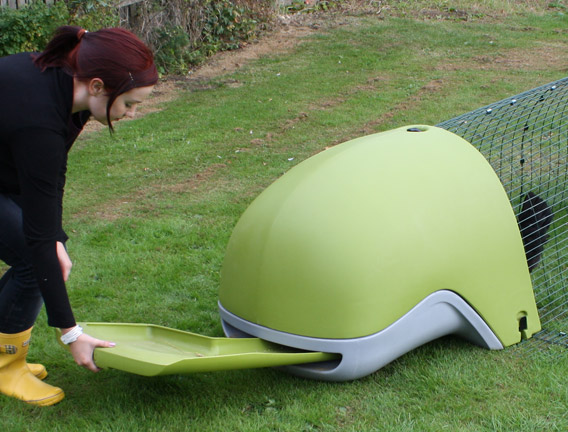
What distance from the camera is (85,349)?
254 cm

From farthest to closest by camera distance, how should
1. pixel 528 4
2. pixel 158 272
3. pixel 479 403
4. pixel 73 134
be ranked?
1. pixel 528 4
2. pixel 158 272
3. pixel 479 403
4. pixel 73 134

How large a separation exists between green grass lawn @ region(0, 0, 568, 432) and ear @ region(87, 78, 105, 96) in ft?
4.42

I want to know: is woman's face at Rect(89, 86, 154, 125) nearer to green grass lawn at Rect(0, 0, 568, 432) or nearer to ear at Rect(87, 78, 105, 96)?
ear at Rect(87, 78, 105, 96)

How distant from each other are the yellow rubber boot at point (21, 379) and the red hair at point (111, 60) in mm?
1182

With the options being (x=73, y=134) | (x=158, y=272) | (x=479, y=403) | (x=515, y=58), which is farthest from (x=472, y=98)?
(x=73, y=134)

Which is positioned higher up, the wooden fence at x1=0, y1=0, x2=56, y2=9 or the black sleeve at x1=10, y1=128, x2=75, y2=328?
the black sleeve at x1=10, y1=128, x2=75, y2=328

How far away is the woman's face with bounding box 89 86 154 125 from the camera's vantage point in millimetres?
2352

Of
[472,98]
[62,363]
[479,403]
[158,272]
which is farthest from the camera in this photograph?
[472,98]

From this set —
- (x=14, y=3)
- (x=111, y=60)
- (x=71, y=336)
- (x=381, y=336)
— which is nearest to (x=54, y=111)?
(x=111, y=60)

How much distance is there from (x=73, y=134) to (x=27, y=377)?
44.4 inches

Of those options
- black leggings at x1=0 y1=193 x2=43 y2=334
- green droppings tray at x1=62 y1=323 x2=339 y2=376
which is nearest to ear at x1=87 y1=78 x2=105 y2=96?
black leggings at x1=0 y1=193 x2=43 y2=334

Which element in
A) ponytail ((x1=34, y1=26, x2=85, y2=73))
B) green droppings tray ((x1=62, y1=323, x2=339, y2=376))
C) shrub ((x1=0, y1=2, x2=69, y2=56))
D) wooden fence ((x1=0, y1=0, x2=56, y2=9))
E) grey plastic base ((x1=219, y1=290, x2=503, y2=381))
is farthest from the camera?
wooden fence ((x1=0, y1=0, x2=56, y2=9))

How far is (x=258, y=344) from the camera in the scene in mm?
2979

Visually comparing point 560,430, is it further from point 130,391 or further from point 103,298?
point 103,298
